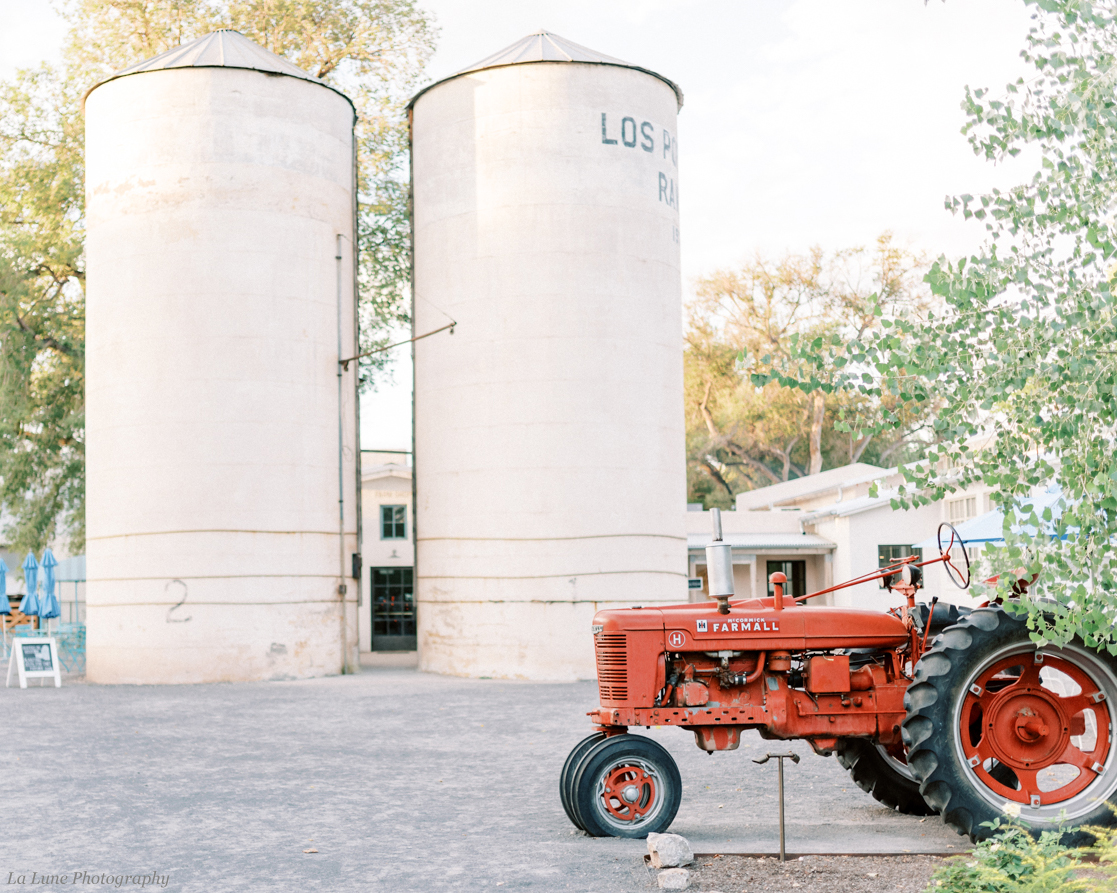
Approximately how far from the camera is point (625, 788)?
7477 millimetres

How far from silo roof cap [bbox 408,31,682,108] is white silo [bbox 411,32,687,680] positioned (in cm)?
6

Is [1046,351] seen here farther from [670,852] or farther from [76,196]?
[76,196]

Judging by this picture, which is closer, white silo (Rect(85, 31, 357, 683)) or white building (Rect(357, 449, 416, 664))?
white silo (Rect(85, 31, 357, 683))

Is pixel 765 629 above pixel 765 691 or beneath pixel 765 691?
above

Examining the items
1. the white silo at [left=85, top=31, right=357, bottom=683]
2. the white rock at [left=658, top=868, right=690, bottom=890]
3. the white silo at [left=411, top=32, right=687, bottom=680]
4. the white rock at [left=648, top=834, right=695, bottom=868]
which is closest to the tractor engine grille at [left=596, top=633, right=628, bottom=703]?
the white rock at [left=648, top=834, right=695, bottom=868]

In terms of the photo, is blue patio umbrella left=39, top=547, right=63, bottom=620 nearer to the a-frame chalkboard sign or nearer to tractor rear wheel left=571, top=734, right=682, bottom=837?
the a-frame chalkboard sign

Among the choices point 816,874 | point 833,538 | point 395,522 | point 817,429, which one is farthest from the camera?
point 817,429

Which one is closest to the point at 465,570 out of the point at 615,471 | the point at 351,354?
the point at 615,471

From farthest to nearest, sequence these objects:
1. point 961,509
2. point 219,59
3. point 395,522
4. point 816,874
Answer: point 961,509, point 395,522, point 219,59, point 816,874

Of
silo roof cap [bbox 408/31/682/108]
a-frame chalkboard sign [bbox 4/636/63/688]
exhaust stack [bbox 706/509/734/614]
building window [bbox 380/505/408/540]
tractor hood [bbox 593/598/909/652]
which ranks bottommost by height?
a-frame chalkboard sign [bbox 4/636/63/688]

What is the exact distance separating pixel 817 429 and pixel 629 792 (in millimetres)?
42063

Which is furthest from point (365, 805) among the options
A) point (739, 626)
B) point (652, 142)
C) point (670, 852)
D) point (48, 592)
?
point (48, 592)

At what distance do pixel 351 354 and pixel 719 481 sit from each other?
3279 cm

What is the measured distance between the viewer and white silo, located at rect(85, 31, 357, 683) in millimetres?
20797
